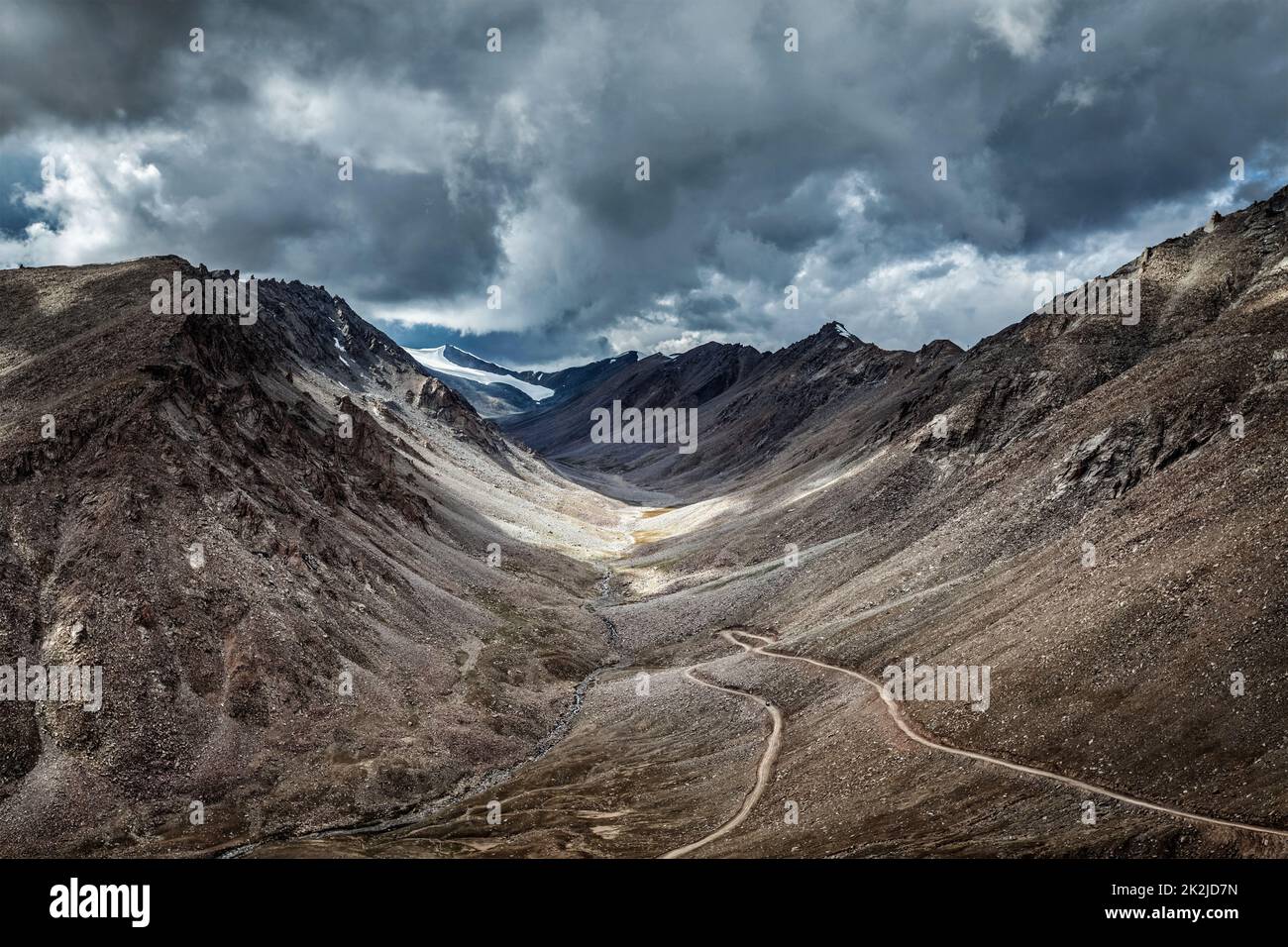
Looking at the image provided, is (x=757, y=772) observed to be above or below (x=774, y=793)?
above

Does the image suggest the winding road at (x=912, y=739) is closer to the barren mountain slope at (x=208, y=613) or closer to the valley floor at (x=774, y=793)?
the valley floor at (x=774, y=793)

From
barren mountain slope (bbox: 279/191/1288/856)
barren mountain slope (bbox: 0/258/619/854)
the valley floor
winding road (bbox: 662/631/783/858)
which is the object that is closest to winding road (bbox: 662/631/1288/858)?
winding road (bbox: 662/631/783/858)

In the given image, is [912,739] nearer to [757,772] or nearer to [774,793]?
[774,793]

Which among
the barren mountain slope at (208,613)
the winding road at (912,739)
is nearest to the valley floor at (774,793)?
the winding road at (912,739)

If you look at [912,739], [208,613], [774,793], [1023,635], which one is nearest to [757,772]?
[774,793]

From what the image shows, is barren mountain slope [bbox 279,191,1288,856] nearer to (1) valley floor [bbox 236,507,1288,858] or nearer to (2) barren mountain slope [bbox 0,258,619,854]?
(1) valley floor [bbox 236,507,1288,858]
